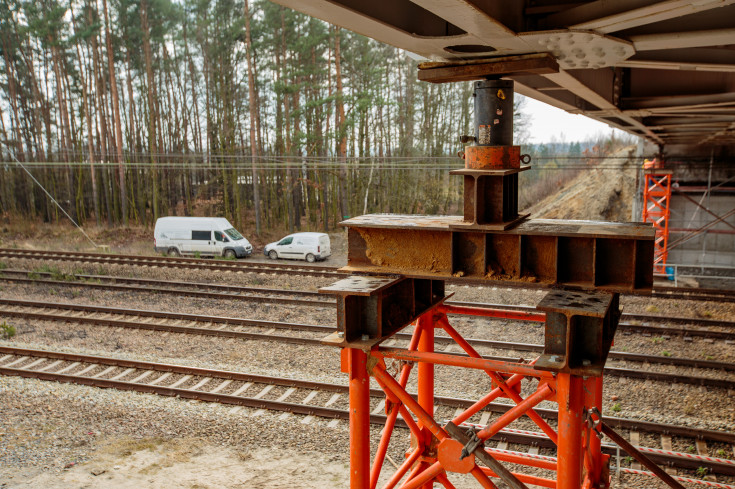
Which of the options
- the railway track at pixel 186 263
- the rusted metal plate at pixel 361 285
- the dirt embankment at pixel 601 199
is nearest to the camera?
the rusted metal plate at pixel 361 285

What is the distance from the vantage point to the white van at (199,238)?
80.6 feet

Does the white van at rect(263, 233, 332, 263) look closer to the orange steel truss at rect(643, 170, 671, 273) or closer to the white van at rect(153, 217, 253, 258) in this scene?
the white van at rect(153, 217, 253, 258)

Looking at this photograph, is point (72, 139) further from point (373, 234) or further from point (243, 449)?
point (373, 234)

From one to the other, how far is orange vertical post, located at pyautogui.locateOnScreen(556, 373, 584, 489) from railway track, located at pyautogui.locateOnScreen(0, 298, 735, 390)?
725cm

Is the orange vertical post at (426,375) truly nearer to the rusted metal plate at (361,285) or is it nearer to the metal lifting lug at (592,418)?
the rusted metal plate at (361,285)

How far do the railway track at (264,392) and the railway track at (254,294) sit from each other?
3.51 metres

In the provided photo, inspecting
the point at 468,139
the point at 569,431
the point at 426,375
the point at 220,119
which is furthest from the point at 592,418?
the point at 220,119

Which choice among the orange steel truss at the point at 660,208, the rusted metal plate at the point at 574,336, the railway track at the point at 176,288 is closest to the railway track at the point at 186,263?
the railway track at the point at 176,288

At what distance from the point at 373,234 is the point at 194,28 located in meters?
36.2

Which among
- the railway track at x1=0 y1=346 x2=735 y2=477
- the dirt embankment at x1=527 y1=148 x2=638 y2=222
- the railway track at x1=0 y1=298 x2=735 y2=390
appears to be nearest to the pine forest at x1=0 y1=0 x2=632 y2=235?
the dirt embankment at x1=527 y1=148 x2=638 y2=222

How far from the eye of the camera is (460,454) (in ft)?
15.4

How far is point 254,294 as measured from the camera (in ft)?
57.3

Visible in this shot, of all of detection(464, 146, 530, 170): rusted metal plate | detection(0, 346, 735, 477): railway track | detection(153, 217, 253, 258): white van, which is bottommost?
detection(0, 346, 735, 477): railway track

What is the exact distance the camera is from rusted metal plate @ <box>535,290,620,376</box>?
13.6ft
